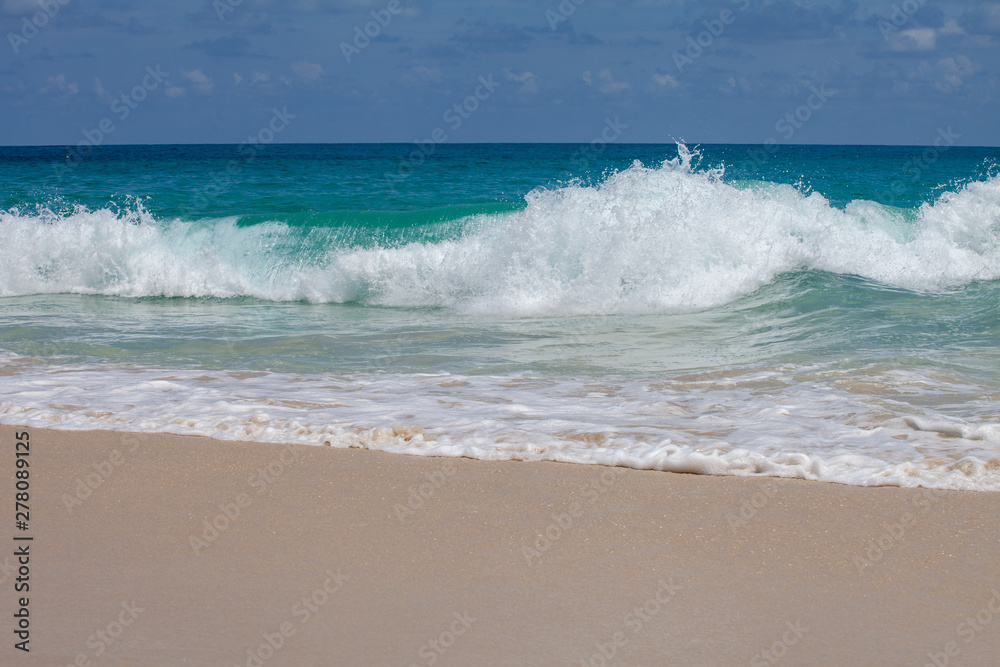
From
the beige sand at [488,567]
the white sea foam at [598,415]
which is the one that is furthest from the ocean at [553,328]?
the beige sand at [488,567]

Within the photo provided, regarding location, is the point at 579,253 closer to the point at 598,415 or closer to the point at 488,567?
the point at 598,415

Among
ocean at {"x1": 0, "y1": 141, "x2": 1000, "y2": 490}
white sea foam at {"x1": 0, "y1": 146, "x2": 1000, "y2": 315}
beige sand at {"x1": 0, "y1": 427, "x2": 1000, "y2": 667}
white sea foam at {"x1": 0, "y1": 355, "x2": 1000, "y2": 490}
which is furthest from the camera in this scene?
white sea foam at {"x1": 0, "y1": 146, "x2": 1000, "y2": 315}

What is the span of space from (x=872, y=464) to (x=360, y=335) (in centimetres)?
489

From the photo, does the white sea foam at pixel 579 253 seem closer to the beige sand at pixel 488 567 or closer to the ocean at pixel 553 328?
the ocean at pixel 553 328

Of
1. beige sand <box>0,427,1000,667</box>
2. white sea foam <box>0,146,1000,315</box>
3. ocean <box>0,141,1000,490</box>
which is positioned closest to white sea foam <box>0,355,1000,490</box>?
ocean <box>0,141,1000,490</box>

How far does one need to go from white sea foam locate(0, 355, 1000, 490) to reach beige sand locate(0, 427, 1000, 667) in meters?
0.24

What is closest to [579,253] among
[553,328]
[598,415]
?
[553,328]

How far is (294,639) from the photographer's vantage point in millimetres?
2398

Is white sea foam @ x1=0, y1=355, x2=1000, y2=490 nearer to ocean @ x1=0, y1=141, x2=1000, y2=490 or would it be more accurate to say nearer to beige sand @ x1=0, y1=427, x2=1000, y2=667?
ocean @ x1=0, y1=141, x2=1000, y2=490

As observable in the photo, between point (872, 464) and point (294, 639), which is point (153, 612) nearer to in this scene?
point (294, 639)

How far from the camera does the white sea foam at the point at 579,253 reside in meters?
9.45

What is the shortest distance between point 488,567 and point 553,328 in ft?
16.8

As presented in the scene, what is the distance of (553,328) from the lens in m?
7.85

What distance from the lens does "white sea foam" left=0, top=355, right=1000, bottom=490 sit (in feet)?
12.5
